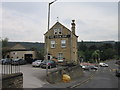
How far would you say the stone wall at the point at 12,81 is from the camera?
485 inches

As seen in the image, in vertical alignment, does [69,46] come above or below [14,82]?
above

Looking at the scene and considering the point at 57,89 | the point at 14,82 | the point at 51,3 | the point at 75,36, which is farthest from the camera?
the point at 75,36

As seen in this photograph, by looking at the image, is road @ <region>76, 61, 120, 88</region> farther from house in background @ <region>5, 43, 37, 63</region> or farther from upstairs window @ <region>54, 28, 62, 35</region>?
house in background @ <region>5, 43, 37, 63</region>

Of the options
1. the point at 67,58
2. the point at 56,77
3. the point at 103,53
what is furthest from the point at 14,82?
the point at 103,53

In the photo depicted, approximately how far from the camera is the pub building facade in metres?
43.9

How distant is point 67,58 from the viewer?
1732 inches

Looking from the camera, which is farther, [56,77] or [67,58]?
[67,58]

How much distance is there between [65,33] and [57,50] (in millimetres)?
3985

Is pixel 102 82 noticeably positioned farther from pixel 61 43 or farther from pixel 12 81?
pixel 61 43

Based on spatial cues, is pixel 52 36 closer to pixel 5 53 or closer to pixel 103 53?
pixel 5 53

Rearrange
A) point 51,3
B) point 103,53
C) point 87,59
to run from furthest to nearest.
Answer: point 103,53, point 87,59, point 51,3

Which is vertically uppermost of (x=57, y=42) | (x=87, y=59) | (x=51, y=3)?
(x=51, y=3)

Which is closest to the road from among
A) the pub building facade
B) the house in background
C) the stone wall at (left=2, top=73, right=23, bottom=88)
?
the stone wall at (left=2, top=73, right=23, bottom=88)

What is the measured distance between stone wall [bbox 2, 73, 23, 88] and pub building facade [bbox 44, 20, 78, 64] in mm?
28807
